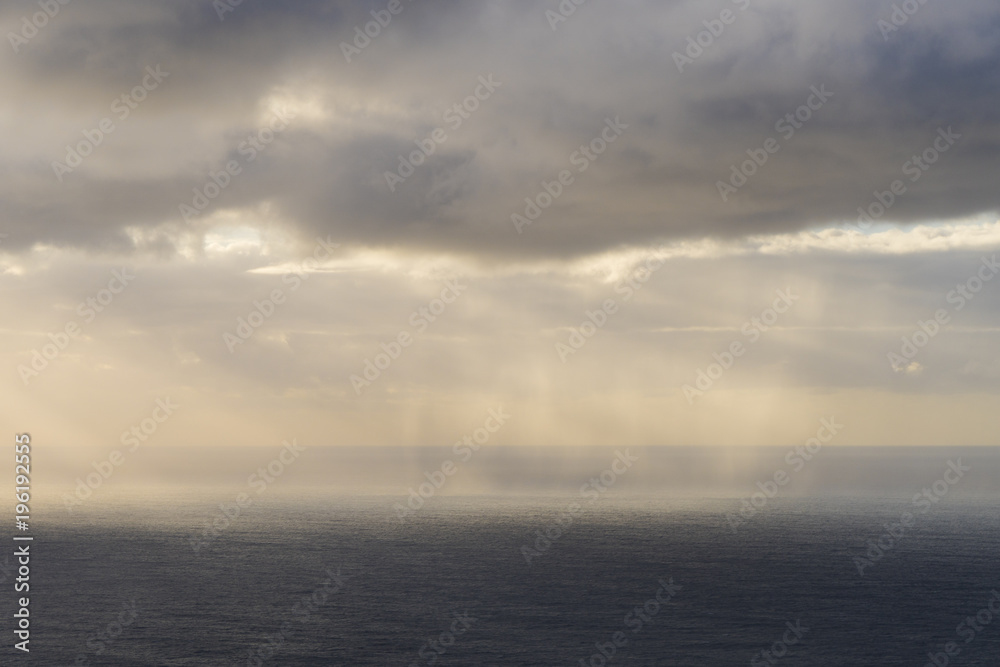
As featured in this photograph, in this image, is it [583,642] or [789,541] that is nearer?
[583,642]

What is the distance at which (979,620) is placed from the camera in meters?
106

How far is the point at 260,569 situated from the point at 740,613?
8187 cm

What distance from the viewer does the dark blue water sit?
92812mm

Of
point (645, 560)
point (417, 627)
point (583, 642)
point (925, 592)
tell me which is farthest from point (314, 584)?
point (925, 592)

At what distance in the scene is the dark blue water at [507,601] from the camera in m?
92.8

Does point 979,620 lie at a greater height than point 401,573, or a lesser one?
lesser

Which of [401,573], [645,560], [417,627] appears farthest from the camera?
[645,560]

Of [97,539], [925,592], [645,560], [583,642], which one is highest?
[97,539]

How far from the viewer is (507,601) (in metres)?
116

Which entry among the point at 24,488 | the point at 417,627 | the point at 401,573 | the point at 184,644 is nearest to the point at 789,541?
the point at 401,573

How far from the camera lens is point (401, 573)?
136 metres

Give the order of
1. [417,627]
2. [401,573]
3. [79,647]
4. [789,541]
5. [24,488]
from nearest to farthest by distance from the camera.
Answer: [24,488]
[79,647]
[417,627]
[401,573]
[789,541]

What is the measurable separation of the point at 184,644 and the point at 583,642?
1883 inches

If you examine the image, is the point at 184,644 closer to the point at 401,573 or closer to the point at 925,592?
the point at 401,573
